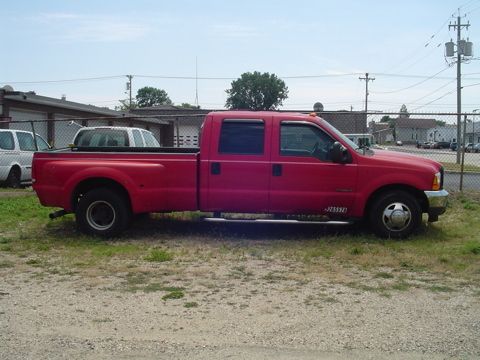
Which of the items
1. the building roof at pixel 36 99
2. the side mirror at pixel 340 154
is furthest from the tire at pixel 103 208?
the building roof at pixel 36 99

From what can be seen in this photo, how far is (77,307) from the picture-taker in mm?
5363

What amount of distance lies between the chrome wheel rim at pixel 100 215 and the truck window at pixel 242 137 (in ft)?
6.53

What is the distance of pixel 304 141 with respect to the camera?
8398 mm

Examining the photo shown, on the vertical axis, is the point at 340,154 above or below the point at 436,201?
above

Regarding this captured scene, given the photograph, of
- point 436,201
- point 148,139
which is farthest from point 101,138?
point 436,201

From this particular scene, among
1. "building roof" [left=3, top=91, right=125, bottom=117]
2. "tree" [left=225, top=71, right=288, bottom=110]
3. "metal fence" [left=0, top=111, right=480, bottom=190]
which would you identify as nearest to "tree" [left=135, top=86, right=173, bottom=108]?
"tree" [left=225, top=71, right=288, bottom=110]

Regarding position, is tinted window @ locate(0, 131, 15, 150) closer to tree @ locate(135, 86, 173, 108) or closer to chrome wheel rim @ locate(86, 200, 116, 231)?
chrome wheel rim @ locate(86, 200, 116, 231)

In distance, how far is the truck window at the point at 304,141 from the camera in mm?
8336

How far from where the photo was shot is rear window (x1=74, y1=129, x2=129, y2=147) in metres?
Answer: 13.1

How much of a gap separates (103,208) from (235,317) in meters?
4.21

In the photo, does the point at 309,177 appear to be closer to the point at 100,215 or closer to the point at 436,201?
the point at 436,201

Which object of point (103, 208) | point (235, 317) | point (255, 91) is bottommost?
point (235, 317)

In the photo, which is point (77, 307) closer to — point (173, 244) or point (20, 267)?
point (20, 267)

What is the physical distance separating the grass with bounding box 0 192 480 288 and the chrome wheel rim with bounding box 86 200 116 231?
0.26 meters
